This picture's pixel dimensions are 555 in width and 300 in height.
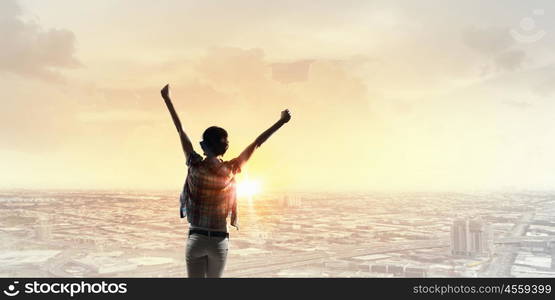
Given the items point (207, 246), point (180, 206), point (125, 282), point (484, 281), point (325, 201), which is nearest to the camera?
point (207, 246)

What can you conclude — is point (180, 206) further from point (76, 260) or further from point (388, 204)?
point (388, 204)

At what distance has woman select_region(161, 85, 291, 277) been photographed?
5.89 feet

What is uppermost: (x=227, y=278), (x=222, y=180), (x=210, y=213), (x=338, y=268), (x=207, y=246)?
(x=222, y=180)

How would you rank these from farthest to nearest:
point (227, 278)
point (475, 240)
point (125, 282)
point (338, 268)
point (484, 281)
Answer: point (475, 240), point (338, 268), point (484, 281), point (125, 282), point (227, 278)

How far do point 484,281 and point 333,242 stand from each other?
97.6ft

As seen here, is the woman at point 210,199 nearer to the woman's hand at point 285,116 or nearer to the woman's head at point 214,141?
the woman's head at point 214,141

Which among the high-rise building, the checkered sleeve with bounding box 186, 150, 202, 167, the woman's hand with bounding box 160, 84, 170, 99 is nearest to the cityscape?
the high-rise building

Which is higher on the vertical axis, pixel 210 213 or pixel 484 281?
pixel 210 213

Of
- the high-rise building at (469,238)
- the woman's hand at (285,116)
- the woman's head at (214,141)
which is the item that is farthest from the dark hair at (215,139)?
the high-rise building at (469,238)

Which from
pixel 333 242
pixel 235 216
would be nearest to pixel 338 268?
pixel 333 242

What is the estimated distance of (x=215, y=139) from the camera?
6.07ft

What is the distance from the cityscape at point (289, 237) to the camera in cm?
2472

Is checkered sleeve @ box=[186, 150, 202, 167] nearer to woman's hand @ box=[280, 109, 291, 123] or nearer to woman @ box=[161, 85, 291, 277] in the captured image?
woman @ box=[161, 85, 291, 277]

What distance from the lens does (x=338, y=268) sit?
80.4 feet
